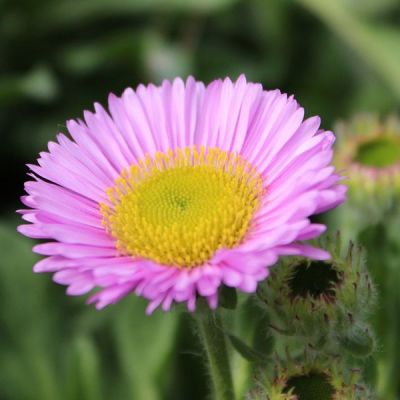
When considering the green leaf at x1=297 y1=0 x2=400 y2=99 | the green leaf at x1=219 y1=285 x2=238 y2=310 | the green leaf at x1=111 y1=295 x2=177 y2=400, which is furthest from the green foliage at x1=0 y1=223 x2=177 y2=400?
the green leaf at x1=297 y1=0 x2=400 y2=99

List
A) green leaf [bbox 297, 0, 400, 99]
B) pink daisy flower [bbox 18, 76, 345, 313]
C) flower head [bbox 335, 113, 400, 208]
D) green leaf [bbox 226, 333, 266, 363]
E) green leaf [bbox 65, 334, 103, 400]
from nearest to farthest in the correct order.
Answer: pink daisy flower [bbox 18, 76, 345, 313]
green leaf [bbox 226, 333, 266, 363]
green leaf [bbox 65, 334, 103, 400]
flower head [bbox 335, 113, 400, 208]
green leaf [bbox 297, 0, 400, 99]

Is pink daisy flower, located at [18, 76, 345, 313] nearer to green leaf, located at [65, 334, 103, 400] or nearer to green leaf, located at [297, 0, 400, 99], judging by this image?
green leaf, located at [65, 334, 103, 400]

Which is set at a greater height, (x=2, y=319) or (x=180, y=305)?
(x=2, y=319)

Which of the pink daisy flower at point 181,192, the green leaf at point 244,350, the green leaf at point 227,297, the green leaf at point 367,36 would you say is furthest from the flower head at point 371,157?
the green leaf at point 227,297

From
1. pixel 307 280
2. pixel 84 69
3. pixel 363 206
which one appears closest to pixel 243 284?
pixel 307 280

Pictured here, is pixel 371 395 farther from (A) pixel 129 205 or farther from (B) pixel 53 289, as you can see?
(B) pixel 53 289
